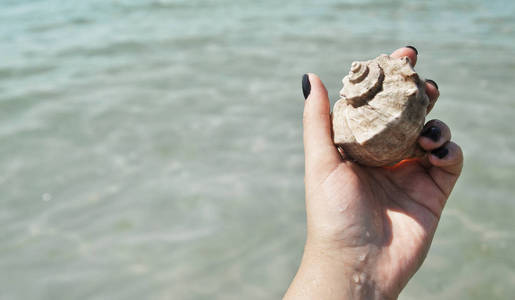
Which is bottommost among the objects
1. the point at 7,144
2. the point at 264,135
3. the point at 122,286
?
the point at 122,286

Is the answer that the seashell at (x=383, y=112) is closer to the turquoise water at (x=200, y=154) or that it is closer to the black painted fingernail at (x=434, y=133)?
the black painted fingernail at (x=434, y=133)

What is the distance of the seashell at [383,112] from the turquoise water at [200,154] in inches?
59.9

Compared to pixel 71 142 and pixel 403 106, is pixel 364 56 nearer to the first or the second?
pixel 71 142

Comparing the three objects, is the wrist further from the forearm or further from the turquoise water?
the turquoise water

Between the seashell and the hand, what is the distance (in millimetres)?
100

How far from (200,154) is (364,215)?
286cm

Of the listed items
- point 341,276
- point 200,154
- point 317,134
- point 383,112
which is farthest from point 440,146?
point 200,154

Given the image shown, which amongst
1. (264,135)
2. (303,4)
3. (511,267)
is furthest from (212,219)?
(303,4)

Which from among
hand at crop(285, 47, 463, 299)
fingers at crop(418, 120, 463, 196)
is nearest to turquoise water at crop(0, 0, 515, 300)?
hand at crop(285, 47, 463, 299)

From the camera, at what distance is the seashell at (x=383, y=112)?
2197 millimetres

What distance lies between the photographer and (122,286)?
346 centimetres

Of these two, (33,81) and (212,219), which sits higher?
(33,81)

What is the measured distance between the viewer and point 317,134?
8.12 ft

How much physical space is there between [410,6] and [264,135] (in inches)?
270
